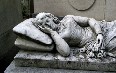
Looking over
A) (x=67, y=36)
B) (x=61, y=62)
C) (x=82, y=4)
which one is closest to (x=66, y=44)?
(x=67, y=36)

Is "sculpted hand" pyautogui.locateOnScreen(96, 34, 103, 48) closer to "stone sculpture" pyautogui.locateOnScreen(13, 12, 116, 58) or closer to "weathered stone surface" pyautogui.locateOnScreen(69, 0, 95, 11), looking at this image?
"stone sculpture" pyautogui.locateOnScreen(13, 12, 116, 58)

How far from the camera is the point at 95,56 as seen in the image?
4.54 m

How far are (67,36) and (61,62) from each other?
A: 0.57m

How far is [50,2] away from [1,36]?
6.16 ft

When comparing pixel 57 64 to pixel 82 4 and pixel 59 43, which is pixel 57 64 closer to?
pixel 59 43

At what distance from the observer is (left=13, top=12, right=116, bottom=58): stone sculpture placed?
457 cm

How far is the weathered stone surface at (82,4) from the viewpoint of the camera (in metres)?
5.67

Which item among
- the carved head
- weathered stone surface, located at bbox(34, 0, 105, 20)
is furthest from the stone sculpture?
weathered stone surface, located at bbox(34, 0, 105, 20)

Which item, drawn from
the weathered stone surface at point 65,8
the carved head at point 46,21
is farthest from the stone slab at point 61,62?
the weathered stone surface at point 65,8

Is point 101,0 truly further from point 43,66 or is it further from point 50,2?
point 43,66

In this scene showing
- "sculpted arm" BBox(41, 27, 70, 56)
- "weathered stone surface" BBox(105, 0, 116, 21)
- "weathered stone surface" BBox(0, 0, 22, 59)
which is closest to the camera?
"sculpted arm" BBox(41, 27, 70, 56)

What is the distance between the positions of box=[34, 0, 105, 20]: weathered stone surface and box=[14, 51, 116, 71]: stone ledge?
1.54 m

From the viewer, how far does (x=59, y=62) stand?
4.48 meters

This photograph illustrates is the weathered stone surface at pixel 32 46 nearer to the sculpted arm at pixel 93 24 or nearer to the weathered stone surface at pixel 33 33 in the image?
the weathered stone surface at pixel 33 33
